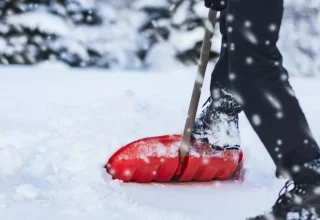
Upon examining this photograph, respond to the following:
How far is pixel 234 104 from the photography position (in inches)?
94.4

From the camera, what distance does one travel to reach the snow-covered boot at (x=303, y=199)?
1.59m

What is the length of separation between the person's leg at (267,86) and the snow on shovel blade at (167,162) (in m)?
0.74

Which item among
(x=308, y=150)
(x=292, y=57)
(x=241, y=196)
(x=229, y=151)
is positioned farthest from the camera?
Result: (x=292, y=57)

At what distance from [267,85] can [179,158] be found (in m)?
0.82

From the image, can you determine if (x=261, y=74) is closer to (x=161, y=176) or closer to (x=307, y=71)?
(x=161, y=176)

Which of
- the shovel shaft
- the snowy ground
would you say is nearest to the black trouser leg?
the snowy ground

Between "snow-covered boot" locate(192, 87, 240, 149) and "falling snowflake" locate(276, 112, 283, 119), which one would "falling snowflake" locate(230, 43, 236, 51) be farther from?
"snow-covered boot" locate(192, 87, 240, 149)

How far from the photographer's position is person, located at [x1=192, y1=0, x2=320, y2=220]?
161 centimetres

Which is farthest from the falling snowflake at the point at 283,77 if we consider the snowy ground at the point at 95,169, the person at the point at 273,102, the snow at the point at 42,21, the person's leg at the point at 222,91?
the snow at the point at 42,21

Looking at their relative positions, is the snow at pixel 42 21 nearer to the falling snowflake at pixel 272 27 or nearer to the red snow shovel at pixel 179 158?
the red snow shovel at pixel 179 158

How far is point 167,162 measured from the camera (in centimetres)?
236

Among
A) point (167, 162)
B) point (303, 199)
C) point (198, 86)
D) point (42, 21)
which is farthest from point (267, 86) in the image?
point (42, 21)

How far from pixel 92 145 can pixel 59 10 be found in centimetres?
333

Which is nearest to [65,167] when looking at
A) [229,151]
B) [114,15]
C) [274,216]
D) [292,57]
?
[229,151]
